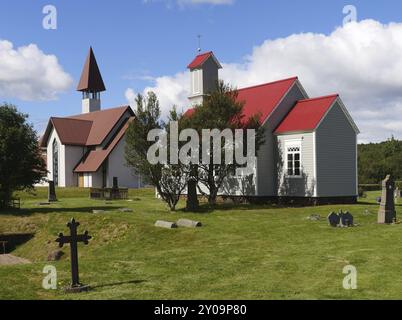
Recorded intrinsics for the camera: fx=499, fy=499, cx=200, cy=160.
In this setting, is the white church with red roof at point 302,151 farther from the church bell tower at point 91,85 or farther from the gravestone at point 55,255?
the church bell tower at point 91,85

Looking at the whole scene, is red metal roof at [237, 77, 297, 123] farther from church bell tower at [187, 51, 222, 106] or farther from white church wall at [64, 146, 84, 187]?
white church wall at [64, 146, 84, 187]

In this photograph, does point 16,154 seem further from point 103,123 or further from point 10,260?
point 103,123

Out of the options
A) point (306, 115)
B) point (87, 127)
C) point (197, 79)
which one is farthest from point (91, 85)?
point (306, 115)

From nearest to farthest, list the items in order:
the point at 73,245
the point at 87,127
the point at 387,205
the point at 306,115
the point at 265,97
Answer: the point at 73,245 → the point at 387,205 → the point at 306,115 → the point at 265,97 → the point at 87,127

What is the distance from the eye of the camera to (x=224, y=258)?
15.2 m

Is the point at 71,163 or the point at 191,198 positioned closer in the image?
the point at 191,198

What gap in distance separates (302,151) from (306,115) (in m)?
2.49

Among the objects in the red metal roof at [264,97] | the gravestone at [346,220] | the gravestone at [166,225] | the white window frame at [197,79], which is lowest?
the gravestone at [166,225]

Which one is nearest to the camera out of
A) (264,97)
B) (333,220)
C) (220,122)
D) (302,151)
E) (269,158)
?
(333,220)

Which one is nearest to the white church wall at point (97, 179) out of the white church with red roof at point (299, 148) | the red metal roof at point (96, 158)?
the red metal roof at point (96, 158)

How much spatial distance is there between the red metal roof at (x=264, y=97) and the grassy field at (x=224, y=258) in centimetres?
897

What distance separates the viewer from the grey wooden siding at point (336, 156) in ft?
101
